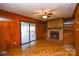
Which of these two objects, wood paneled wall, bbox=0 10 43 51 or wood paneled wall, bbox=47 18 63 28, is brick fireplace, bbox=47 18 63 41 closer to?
wood paneled wall, bbox=47 18 63 28

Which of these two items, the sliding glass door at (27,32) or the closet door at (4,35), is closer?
the closet door at (4,35)

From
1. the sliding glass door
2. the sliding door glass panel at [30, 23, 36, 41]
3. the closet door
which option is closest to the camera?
the closet door

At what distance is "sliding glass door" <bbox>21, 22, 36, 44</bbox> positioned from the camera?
7.28 meters

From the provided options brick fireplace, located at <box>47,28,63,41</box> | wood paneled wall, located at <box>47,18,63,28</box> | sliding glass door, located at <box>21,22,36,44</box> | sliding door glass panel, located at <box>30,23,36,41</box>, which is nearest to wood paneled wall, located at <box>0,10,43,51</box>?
sliding glass door, located at <box>21,22,36,44</box>

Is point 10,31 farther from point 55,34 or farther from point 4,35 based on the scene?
point 55,34

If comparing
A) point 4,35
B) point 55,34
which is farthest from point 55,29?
point 4,35

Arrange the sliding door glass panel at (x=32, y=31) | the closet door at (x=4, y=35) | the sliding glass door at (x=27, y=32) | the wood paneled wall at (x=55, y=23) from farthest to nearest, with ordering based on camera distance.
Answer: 1. the sliding door glass panel at (x=32, y=31)
2. the wood paneled wall at (x=55, y=23)
3. the sliding glass door at (x=27, y=32)
4. the closet door at (x=4, y=35)

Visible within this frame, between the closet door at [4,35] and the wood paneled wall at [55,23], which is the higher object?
the wood paneled wall at [55,23]

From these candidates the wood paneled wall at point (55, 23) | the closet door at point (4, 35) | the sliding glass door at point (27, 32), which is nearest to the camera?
the closet door at point (4, 35)

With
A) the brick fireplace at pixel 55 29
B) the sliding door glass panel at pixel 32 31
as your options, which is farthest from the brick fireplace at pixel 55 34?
the sliding door glass panel at pixel 32 31

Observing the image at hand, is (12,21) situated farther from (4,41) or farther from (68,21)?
(68,21)

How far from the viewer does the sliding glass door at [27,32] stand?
23.9 feet

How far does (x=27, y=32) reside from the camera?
8.05 m

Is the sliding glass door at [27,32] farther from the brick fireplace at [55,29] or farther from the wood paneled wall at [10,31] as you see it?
the brick fireplace at [55,29]
